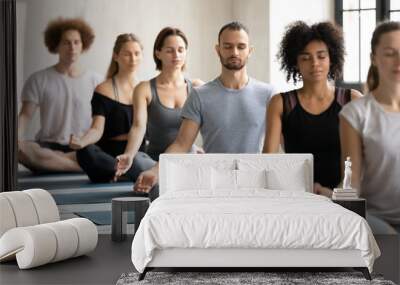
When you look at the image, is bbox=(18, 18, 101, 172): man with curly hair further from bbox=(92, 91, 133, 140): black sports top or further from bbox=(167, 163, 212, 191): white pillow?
bbox=(167, 163, 212, 191): white pillow

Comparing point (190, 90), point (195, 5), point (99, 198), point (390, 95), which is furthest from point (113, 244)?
point (390, 95)

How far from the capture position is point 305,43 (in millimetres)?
9328

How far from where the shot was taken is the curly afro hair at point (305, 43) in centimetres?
927

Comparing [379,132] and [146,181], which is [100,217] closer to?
[146,181]

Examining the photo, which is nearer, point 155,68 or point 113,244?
point 113,244

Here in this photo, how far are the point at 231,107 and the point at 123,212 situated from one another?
167 centimetres

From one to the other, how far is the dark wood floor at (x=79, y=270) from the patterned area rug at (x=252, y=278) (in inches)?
10.5

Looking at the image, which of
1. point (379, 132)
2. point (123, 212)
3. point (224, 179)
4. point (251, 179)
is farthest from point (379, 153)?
point (123, 212)

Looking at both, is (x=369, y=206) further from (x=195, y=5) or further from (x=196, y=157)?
(x=195, y=5)

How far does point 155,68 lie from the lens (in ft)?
31.0

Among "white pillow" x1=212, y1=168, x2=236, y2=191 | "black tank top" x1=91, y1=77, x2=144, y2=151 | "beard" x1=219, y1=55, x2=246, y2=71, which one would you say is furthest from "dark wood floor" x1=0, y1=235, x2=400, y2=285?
"beard" x1=219, y1=55, x2=246, y2=71

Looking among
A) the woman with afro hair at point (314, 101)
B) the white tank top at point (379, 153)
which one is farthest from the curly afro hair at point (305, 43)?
the white tank top at point (379, 153)

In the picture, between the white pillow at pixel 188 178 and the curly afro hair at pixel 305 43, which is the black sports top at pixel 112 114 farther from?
the curly afro hair at pixel 305 43

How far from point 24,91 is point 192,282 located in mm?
3944
